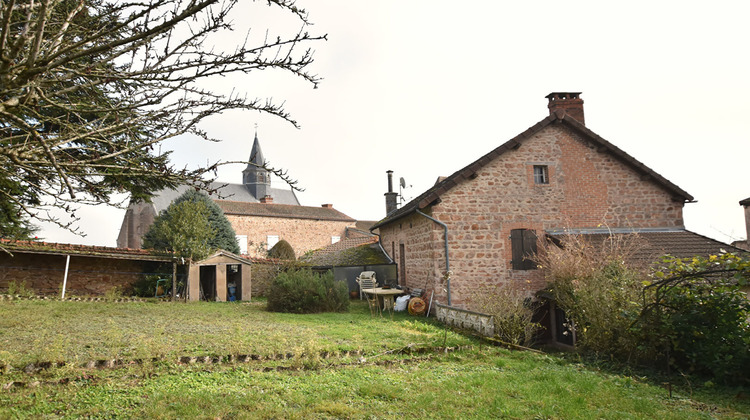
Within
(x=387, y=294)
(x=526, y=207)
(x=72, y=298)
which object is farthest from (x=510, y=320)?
(x=72, y=298)

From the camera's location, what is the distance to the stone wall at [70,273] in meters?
15.0

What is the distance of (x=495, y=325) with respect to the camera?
9227 millimetres

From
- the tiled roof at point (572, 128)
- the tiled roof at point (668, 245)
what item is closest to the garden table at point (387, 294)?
the tiled roof at point (572, 128)

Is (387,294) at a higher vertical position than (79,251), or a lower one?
lower

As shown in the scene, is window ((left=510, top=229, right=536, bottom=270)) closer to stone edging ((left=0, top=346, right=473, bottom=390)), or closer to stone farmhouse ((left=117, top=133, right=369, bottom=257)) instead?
stone edging ((left=0, top=346, right=473, bottom=390))

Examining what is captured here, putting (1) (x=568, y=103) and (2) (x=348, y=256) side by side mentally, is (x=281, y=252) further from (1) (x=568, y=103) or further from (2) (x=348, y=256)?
(1) (x=568, y=103)

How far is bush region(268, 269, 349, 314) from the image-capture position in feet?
44.7

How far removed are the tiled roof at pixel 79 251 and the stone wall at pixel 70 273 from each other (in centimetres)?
70

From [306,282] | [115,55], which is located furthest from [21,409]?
[306,282]

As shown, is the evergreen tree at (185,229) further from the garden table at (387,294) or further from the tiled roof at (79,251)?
the garden table at (387,294)

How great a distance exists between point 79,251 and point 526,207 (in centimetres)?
1458

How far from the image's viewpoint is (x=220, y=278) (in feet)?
56.9

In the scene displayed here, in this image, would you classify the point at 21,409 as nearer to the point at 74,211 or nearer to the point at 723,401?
the point at 74,211

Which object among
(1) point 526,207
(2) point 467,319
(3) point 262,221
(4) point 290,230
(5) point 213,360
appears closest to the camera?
(5) point 213,360
